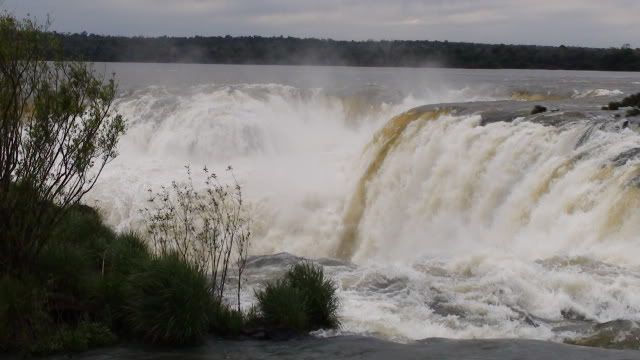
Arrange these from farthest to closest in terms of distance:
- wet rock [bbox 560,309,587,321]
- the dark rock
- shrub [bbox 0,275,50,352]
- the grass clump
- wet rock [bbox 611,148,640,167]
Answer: the dark rock, wet rock [bbox 611,148,640,167], wet rock [bbox 560,309,587,321], the grass clump, shrub [bbox 0,275,50,352]

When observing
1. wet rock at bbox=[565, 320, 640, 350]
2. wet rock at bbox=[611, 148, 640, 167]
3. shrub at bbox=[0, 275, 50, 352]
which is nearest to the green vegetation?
shrub at bbox=[0, 275, 50, 352]

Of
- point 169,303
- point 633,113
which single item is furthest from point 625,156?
point 169,303

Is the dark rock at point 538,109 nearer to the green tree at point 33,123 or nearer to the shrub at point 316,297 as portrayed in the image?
the shrub at point 316,297

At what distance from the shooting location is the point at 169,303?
314 inches

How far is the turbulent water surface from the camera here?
1002cm

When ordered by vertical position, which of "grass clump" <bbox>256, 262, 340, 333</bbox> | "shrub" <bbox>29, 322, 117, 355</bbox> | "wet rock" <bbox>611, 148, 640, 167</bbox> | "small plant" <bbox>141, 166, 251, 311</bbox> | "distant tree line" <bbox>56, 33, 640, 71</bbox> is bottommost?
"shrub" <bbox>29, 322, 117, 355</bbox>

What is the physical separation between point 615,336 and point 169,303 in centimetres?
467

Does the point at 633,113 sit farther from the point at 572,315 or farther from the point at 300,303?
the point at 300,303

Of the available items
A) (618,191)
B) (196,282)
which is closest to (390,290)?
(196,282)

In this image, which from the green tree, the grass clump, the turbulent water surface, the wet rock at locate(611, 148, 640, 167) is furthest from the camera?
the wet rock at locate(611, 148, 640, 167)

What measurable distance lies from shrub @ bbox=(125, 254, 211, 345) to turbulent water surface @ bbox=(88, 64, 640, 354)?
1891mm

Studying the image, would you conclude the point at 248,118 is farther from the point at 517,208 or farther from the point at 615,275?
the point at 615,275

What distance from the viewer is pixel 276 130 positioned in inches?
1222

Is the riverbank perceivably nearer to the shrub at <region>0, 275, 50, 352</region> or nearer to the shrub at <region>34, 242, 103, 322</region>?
the shrub at <region>0, 275, 50, 352</region>
